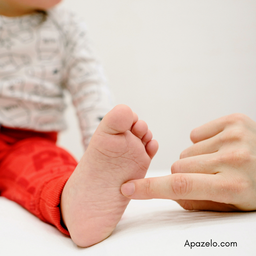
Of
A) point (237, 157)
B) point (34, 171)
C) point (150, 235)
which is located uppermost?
point (237, 157)

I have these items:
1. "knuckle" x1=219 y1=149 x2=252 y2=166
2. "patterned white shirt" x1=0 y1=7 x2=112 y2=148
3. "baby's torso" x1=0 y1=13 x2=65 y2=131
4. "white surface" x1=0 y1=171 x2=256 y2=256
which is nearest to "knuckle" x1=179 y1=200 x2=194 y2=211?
"white surface" x1=0 y1=171 x2=256 y2=256

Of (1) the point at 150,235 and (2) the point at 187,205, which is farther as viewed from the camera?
(2) the point at 187,205

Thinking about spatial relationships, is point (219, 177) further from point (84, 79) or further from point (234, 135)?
point (84, 79)

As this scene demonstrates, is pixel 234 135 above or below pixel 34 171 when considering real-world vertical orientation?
above

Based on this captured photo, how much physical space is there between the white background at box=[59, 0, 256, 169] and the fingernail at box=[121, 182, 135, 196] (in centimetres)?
110

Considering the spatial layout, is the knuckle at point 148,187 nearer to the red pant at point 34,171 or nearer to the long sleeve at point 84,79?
the red pant at point 34,171

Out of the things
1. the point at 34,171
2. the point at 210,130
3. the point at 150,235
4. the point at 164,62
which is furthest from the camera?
the point at 164,62

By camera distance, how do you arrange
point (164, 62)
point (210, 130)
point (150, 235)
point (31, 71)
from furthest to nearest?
point (164, 62), point (31, 71), point (210, 130), point (150, 235)

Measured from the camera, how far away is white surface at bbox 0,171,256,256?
1.00 feet

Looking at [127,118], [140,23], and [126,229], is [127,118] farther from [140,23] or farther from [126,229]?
[140,23]

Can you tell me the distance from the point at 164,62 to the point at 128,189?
4.01 ft

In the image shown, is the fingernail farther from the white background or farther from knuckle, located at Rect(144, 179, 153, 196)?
the white background

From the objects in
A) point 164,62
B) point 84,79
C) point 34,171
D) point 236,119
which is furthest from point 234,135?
point 164,62

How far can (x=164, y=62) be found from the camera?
1.49 meters
